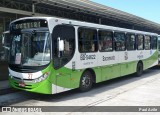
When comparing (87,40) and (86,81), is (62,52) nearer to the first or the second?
(87,40)

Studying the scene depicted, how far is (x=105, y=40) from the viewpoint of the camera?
455 inches

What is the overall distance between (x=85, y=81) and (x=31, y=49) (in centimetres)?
275

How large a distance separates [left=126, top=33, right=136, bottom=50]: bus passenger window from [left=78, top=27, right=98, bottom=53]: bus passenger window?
3544 mm

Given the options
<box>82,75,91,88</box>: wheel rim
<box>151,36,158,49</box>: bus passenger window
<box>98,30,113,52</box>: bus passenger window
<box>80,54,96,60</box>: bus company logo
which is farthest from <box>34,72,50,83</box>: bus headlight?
<box>151,36,158,49</box>: bus passenger window

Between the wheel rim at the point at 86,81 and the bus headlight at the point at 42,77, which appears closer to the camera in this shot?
the bus headlight at the point at 42,77

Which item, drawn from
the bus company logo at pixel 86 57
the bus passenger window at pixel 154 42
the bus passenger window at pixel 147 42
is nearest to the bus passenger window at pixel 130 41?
the bus passenger window at pixel 147 42

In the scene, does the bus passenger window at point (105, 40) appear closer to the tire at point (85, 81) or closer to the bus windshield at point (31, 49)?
the tire at point (85, 81)

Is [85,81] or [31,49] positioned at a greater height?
[31,49]

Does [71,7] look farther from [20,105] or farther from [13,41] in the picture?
[20,105]

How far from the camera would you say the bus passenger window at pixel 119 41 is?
1252 cm

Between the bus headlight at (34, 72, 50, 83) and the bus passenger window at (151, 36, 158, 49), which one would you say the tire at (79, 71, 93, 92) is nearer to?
the bus headlight at (34, 72, 50, 83)

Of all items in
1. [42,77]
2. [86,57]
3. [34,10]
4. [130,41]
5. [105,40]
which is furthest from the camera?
[130,41]

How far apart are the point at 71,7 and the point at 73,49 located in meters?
6.01

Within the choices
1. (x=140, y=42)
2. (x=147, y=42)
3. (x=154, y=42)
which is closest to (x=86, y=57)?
(x=140, y=42)
